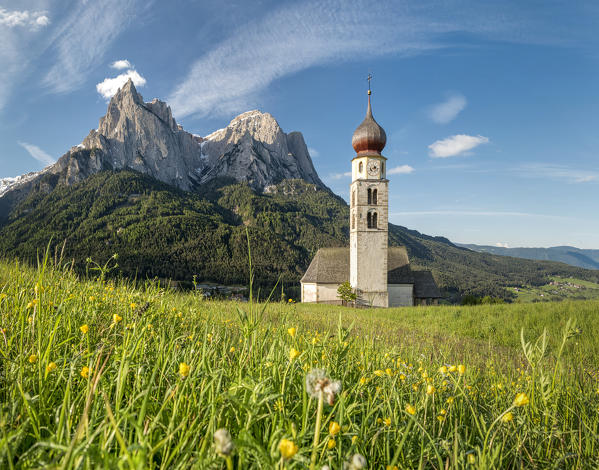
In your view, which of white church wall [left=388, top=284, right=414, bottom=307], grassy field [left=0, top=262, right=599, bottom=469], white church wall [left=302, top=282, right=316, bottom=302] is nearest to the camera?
grassy field [left=0, top=262, right=599, bottom=469]

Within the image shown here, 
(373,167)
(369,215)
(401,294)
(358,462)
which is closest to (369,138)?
(373,167)

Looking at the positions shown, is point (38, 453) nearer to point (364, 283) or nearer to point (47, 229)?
point (364, 283)

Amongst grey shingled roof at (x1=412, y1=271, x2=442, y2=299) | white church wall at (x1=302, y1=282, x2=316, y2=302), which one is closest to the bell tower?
white church wall at (x1=302, y1=282, x2=316, y2=302)

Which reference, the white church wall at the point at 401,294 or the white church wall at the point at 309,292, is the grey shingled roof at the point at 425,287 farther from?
the white church wall at the point at 309,292

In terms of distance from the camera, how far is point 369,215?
38125mm

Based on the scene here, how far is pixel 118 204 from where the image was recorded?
163125 mm

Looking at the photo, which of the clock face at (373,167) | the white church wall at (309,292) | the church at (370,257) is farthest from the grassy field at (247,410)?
the white church wall at (309,292)

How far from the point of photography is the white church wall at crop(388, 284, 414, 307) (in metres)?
40.7

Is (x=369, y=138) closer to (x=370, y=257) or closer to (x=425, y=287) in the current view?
(x=370, y=257)

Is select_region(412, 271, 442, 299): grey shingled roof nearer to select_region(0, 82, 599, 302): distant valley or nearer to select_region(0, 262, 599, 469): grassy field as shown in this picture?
select_region(0, 262, 599, 469): grassy field

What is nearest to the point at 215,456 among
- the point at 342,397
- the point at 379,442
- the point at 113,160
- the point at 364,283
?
the point at 342,397

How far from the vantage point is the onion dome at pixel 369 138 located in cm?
3869

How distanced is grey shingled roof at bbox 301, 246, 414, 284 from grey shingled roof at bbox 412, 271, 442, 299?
173cm

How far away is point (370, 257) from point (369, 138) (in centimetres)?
1494
